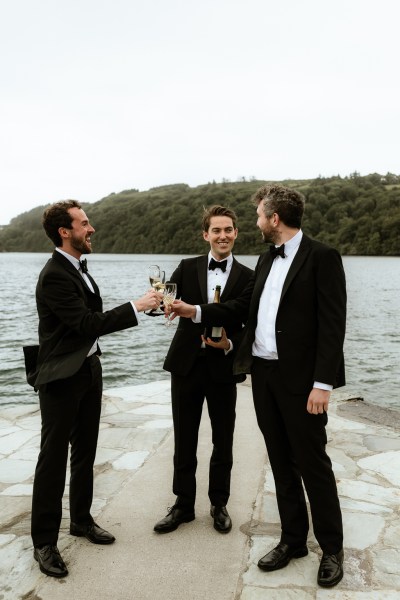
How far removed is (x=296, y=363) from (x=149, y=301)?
1.07m

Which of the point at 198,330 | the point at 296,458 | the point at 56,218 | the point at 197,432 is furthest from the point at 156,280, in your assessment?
the point at 296,458

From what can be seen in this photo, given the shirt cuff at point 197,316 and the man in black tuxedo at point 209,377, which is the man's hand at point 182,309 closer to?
the shirt cuff at point 197,316

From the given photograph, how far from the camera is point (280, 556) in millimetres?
3510

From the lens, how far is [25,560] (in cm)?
358

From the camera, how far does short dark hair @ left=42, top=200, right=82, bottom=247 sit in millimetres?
3559

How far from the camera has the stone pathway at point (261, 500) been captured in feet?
10.8

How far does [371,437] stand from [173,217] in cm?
12468

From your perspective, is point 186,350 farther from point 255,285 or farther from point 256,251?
point 256,251

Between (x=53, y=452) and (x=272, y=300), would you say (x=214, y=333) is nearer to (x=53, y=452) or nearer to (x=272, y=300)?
(x=272, y=300)

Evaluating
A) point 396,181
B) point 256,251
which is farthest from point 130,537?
point 396,181

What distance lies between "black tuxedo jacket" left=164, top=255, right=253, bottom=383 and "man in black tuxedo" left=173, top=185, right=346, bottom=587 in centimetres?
37

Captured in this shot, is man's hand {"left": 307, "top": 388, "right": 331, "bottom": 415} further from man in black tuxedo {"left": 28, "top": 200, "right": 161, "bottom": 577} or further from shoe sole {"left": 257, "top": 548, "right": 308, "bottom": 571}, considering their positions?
man in black tuxedo {"left": 28, "top": 200, "right": 161, "bottom": 577}

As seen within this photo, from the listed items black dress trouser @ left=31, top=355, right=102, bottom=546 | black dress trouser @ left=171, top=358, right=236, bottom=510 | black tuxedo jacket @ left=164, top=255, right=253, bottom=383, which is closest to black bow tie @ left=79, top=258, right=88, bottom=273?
black dress trouser @ left=31, top=355, right=102, bottom=546

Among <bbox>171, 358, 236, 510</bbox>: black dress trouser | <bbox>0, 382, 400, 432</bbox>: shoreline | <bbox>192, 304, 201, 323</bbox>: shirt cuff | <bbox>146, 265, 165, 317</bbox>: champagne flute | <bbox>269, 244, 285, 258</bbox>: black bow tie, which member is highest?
<bbox>269, 244, 285, 258</bbox>: black bow tie
